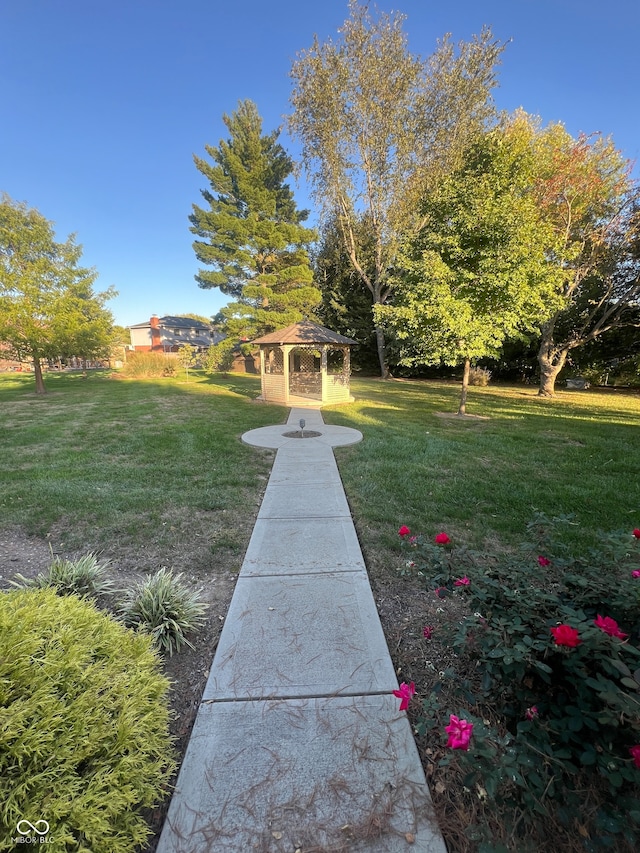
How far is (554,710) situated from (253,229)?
73.1 ft

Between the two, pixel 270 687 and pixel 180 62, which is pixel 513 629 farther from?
pixel 180 62

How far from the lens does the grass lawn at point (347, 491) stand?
2.63 m

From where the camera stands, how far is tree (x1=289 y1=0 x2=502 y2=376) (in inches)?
596

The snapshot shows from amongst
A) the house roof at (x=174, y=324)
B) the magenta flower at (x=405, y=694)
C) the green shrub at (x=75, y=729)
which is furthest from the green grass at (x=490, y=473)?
the house roof at (x=174, y=324)

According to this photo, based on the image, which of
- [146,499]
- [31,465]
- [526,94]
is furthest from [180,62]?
[526,94]

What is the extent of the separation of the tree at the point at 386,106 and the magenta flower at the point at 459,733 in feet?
64.2

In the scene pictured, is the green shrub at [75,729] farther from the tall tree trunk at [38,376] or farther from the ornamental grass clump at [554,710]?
the tall tree trunk at [38,376]

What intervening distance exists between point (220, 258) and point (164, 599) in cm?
2161

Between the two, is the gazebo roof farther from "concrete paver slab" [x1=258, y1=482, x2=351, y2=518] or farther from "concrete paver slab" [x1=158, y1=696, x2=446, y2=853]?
"concrete paver slab" [x1=158, y1=696, x2=446, y2=853]

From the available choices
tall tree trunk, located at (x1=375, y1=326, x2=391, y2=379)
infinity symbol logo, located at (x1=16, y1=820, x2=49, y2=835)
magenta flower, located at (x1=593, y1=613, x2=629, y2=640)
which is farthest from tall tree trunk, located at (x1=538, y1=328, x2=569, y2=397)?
infinity symbol logo, located at (x1=16, y1=820, x2=49, y2=835)

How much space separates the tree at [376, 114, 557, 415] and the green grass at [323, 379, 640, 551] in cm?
239

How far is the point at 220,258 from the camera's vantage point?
2047cm

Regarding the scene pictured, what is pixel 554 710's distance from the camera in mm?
1286

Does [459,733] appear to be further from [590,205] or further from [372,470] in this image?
[590,205]
